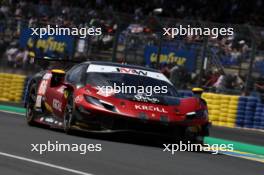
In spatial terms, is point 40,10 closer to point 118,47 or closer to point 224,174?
point 118,47

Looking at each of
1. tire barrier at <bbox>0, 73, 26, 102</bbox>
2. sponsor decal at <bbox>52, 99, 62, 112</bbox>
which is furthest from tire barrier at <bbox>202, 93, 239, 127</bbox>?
sponsor decal at <bbox>52, 99, 62, 112</bbox>

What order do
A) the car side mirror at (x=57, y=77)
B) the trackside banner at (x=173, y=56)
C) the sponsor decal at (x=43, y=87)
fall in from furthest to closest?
the trackside banner at (x=173, y=56)
the sponsor decal at (x=43, y=87)
the car side mirror at (x=57, y=77)

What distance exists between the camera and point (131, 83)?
37.3 feet

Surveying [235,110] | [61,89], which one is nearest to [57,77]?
[61,89]

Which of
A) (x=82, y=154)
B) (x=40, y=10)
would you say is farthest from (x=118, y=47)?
(x=82, y=154)

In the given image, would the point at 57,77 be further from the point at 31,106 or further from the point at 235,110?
the point at 235,110

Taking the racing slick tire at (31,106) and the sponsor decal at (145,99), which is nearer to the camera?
the sponsor decal at (145,99)

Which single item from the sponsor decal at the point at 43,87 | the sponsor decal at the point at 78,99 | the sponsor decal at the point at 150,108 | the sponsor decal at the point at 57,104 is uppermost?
the sponsor decal at the point at 78,99

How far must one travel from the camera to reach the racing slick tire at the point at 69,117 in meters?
10.8

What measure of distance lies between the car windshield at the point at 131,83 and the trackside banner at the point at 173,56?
7.38 meters

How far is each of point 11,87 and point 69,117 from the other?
440 inches

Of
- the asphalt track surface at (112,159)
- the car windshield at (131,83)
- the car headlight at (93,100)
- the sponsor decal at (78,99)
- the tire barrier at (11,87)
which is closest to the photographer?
the asphalt track surface at (112,159)

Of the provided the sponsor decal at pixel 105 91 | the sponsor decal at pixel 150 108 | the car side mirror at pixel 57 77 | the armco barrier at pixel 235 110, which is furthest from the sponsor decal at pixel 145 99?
the armco barrier at pixel 235 110

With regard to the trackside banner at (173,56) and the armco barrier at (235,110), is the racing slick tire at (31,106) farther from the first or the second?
the trackside banner at (173,56)
